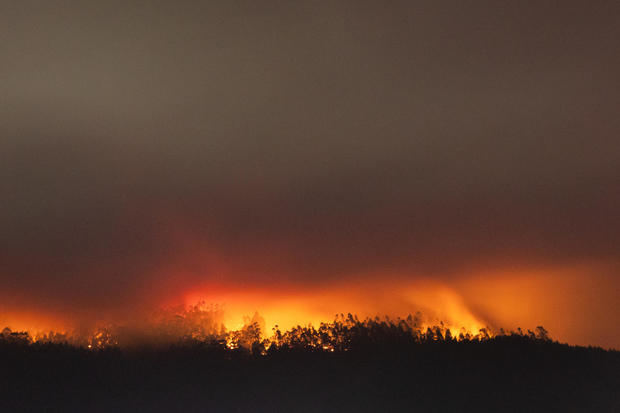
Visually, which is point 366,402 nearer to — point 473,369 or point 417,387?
point 417,387

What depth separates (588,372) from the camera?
643 feet

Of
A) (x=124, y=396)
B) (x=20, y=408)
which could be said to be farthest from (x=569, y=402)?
(x=20, y=408)

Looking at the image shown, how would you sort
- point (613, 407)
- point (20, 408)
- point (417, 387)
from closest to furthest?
point (20, 408) < point (613, 407) < point (417, 387)

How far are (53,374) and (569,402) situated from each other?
144254 millimetres

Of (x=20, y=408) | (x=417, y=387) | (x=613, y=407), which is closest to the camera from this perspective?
(x=20, y=408)

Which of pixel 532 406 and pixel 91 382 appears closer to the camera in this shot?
pixel 532 406

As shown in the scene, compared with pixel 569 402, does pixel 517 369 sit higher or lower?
higher

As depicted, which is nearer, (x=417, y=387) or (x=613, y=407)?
(x=613, y=407)

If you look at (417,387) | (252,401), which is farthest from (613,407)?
(252,401)

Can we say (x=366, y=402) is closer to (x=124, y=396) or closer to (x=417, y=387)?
(x=417, y=387)

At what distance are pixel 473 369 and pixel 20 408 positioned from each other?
122 meters

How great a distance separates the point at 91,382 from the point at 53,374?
1169 centimetres

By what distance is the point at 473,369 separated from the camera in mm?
197875

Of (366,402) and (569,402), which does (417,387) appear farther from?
(569,402)
